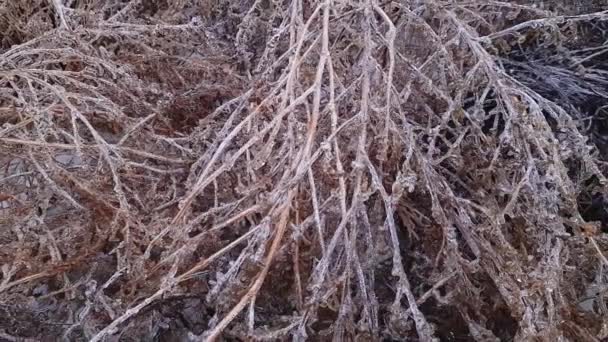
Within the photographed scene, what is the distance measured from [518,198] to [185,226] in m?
0.76

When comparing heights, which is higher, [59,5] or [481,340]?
[59,5]

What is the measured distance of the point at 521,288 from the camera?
1.35 m

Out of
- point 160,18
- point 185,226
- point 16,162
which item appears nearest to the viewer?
point 185,226

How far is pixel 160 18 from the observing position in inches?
86.4

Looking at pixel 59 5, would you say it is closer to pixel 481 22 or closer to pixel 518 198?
pixel 481 22

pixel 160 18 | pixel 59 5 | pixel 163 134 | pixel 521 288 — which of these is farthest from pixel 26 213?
pixel 521 288

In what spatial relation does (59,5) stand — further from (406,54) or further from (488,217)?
(488,217)

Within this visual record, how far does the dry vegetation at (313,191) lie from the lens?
1389 millimetres

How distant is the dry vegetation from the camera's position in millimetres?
1389

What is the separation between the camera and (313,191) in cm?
141

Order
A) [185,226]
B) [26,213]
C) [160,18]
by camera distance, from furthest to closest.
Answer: [160,18], [26,213], [185,226]

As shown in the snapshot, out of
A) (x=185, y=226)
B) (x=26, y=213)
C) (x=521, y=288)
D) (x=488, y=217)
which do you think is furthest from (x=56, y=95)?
(x=521, y=288)

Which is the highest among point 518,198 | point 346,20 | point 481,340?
point 346,20

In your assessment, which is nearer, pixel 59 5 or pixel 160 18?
pixel 59 5
